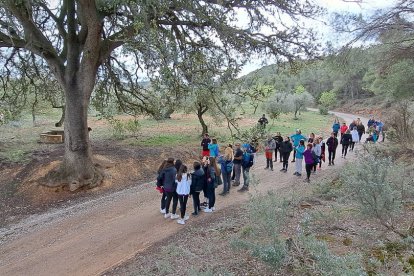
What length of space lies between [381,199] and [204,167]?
226 inches

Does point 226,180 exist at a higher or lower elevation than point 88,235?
higher

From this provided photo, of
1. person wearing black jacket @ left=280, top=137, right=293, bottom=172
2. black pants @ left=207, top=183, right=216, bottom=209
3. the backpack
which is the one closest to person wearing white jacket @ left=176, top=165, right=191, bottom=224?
black pants @ left=207, top=183, right=216, bottom=209

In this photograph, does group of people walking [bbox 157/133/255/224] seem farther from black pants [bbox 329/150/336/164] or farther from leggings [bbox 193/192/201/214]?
black pants [bbox 329/150/336/164]

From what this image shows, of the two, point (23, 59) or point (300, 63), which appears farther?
point (23, 59)

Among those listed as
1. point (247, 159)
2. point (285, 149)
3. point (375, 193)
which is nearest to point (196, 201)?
point (247, 159)

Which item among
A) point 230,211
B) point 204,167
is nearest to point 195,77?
point 204,167

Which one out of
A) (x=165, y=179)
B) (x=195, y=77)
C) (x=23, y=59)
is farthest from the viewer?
(x=23, y=59)

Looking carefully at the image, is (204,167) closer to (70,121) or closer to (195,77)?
(195,77)

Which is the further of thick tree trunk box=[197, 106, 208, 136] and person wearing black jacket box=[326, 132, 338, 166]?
thick tree trunk box=[197, 106, 208, 136]

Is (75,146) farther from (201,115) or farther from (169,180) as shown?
(201,115)

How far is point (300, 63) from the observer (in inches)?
439

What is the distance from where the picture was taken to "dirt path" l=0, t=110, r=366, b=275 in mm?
7559

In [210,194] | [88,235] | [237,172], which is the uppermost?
[237,172]

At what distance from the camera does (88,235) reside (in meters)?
8.94
